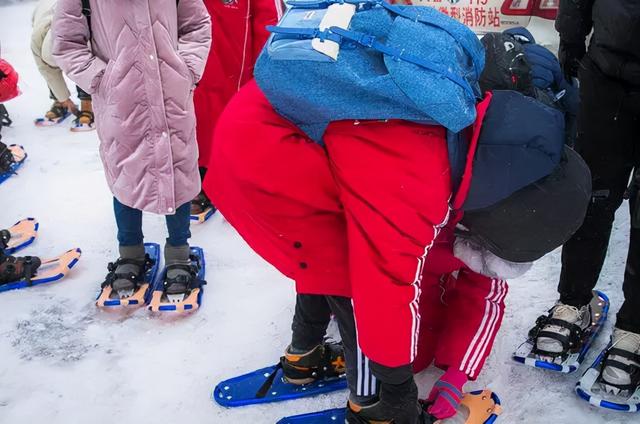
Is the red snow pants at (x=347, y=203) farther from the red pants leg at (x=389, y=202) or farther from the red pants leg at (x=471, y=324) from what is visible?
the red pants leg at (x=471, y=324)

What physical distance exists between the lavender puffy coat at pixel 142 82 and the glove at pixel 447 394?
4.80 ft

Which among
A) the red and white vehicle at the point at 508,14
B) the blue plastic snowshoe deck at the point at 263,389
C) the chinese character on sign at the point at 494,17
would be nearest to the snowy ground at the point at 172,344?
the blue plastic snowshoe deck at the point at 263,389

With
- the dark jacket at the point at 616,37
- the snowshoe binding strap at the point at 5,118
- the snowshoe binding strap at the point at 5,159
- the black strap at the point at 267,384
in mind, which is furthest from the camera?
the snowshoe binding strap at the point at 5,118

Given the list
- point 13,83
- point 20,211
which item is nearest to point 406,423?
Result: point 13,83

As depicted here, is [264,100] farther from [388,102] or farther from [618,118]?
[618,118]

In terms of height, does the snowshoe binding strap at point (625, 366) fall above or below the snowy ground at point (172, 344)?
above

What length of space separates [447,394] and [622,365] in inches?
28.1

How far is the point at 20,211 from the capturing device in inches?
161

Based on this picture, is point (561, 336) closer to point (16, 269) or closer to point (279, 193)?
point (279, 193)

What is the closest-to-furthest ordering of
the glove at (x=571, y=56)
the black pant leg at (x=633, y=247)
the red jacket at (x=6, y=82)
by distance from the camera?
the black pant leg at (x=633, y=247), the glove at (x=571, y=56), the red jacket at (x=6, y=82)

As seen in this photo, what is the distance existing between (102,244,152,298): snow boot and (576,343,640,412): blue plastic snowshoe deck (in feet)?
6.95

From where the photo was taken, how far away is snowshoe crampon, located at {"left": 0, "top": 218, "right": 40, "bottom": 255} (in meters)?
3.49

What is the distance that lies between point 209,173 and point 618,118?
5.03 feet

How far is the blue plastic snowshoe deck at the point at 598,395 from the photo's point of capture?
2.27 meters
